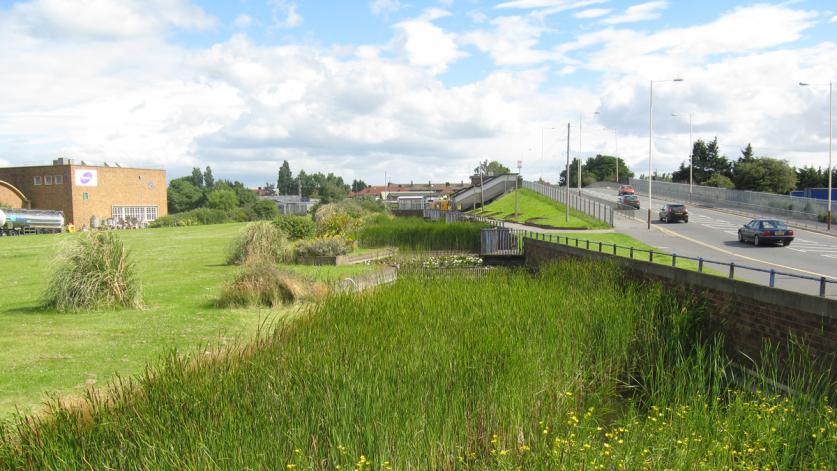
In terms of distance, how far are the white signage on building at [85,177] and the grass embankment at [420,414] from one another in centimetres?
7577

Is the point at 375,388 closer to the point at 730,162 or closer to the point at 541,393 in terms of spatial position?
the point at 541,393

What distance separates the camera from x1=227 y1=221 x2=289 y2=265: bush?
27859mm

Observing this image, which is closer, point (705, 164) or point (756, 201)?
point (756, 201)

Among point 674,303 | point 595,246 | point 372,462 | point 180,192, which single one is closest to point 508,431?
point 372,462

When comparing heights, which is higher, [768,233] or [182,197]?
[182,197]

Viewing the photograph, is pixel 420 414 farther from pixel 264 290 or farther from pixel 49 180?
pixel 49 180

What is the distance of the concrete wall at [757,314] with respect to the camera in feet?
36.0

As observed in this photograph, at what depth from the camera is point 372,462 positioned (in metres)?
Answer: 7.21

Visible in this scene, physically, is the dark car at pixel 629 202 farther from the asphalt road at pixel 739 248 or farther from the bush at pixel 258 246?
the bush at pixel 258 246

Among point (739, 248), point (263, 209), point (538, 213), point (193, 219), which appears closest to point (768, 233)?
point (739, 248)

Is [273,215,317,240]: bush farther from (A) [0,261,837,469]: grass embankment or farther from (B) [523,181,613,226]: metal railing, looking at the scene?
(A) [0,261,837,469]: grass embankment

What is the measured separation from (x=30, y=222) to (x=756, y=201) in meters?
66.6

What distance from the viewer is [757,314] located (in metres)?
12.9

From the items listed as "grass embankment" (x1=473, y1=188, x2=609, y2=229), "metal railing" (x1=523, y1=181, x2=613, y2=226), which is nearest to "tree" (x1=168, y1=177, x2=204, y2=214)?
"grass embankment" (x1=473, y1=188, x2=609, y2=229)
